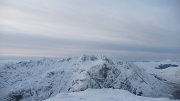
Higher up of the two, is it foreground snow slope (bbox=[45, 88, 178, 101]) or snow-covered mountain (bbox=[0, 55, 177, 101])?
foreground snow slope (bbox=[45, 88, 178, 101])

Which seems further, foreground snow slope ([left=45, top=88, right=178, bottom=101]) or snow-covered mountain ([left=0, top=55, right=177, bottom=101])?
snow-covered mountain ([left=0, top=55, right=177, bottom=101])

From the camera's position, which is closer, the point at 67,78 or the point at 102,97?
the point at 102,97

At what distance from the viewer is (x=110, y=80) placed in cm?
11931

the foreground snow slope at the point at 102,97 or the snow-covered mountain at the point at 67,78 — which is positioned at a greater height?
the foreground snow slope at the point at 102,97

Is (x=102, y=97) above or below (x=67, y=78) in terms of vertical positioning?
above

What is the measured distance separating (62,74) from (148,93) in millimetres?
44967

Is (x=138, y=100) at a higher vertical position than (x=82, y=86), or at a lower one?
higher

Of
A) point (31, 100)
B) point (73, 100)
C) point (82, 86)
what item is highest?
point (73, 100)

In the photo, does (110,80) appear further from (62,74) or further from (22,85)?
(22,85)

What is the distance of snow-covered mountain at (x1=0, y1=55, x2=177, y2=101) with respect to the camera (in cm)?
11747

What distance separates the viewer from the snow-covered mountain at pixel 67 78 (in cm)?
11747

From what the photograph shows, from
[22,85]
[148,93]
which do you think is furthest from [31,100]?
[148,93]

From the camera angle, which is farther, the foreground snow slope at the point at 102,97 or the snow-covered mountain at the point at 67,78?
the snow-covered mountain at the point at 67,78

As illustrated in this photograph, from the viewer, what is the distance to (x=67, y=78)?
141250mm
